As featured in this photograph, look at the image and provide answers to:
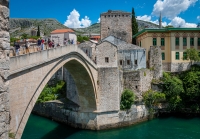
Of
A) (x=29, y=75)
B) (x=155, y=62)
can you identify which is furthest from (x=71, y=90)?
(x=29, y=75)

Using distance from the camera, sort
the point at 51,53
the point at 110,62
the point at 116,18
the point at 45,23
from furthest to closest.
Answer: the point at 45,23 → the point at 116,18 → the point at 110,62 → the point at 51,53

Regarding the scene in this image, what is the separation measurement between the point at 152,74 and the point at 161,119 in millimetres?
5172

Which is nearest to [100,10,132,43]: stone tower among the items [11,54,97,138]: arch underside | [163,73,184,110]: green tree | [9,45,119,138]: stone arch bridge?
[163,73,184,110]: green tree

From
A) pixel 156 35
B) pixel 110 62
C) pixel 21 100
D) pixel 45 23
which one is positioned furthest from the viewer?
pixel 45 23

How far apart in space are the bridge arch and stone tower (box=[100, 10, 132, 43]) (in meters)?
15.4

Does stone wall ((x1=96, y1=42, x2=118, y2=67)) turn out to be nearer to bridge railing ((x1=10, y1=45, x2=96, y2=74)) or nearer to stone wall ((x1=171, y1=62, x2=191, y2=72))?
bridge railing ((x1=10, y1=45, x2=96, y2=74))

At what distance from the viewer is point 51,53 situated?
13195 mm

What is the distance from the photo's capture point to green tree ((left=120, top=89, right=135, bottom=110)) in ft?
75.3

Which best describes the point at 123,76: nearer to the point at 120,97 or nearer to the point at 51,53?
the point at 120,97

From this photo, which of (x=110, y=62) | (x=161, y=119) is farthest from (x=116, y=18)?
(x=161, y=119)

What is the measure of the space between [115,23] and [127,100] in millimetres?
16539

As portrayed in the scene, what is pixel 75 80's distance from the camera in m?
22.6

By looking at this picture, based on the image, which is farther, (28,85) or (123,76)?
(123,76)

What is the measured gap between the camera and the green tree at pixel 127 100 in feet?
75.3
